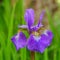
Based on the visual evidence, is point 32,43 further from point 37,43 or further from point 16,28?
point 16,28

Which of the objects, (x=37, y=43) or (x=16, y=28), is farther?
(x=16, y=28)

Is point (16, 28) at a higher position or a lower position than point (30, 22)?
lower

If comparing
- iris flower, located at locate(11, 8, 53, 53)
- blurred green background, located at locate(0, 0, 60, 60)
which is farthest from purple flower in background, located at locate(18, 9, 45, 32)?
blurred green background, located at locate(0, 0, 60, 60)

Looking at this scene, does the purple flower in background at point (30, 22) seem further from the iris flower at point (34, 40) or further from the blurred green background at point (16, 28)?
the blurred green background at point (16, 28)

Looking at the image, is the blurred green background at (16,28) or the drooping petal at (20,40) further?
the blurred green background at (16,28)

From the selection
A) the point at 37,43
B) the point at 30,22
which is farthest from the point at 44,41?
the point at 30,22

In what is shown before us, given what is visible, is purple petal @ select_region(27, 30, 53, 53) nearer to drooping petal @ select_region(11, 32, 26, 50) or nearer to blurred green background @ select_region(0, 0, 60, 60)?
drooping petal @ select_region(11, 32, 26, 50)

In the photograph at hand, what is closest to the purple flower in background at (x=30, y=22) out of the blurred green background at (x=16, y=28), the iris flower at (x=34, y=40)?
the iris flower at (x=34, y=40)

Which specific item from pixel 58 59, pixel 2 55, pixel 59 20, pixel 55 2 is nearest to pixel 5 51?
pixel 2 55

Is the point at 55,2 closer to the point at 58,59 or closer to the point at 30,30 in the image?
the point at 58,59
